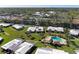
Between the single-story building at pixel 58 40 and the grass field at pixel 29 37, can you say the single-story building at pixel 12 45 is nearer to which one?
the grass field at pixel 29 37

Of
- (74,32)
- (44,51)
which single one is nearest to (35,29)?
(44,51)

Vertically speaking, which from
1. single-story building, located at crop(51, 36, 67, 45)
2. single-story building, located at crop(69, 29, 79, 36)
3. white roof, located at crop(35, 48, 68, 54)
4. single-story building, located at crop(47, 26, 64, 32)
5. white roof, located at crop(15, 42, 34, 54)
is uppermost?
single-story building, located at crop(47, 26, 64, 32)

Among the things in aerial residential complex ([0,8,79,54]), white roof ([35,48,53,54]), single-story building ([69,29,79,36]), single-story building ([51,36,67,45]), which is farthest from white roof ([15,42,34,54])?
single-story building ([69,29,79,36])

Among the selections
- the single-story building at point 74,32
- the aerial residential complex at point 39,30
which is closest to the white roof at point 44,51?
the aerial residential complex at point 39,30

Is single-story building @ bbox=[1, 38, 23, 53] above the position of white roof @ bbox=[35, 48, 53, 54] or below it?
above

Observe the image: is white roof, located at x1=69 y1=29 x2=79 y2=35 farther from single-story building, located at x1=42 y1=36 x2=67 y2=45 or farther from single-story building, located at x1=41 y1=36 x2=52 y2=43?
single-story building, located at x1=41 y1=36 x2=52 y2=43

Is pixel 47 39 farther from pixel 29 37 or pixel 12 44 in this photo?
pixel 12 44
